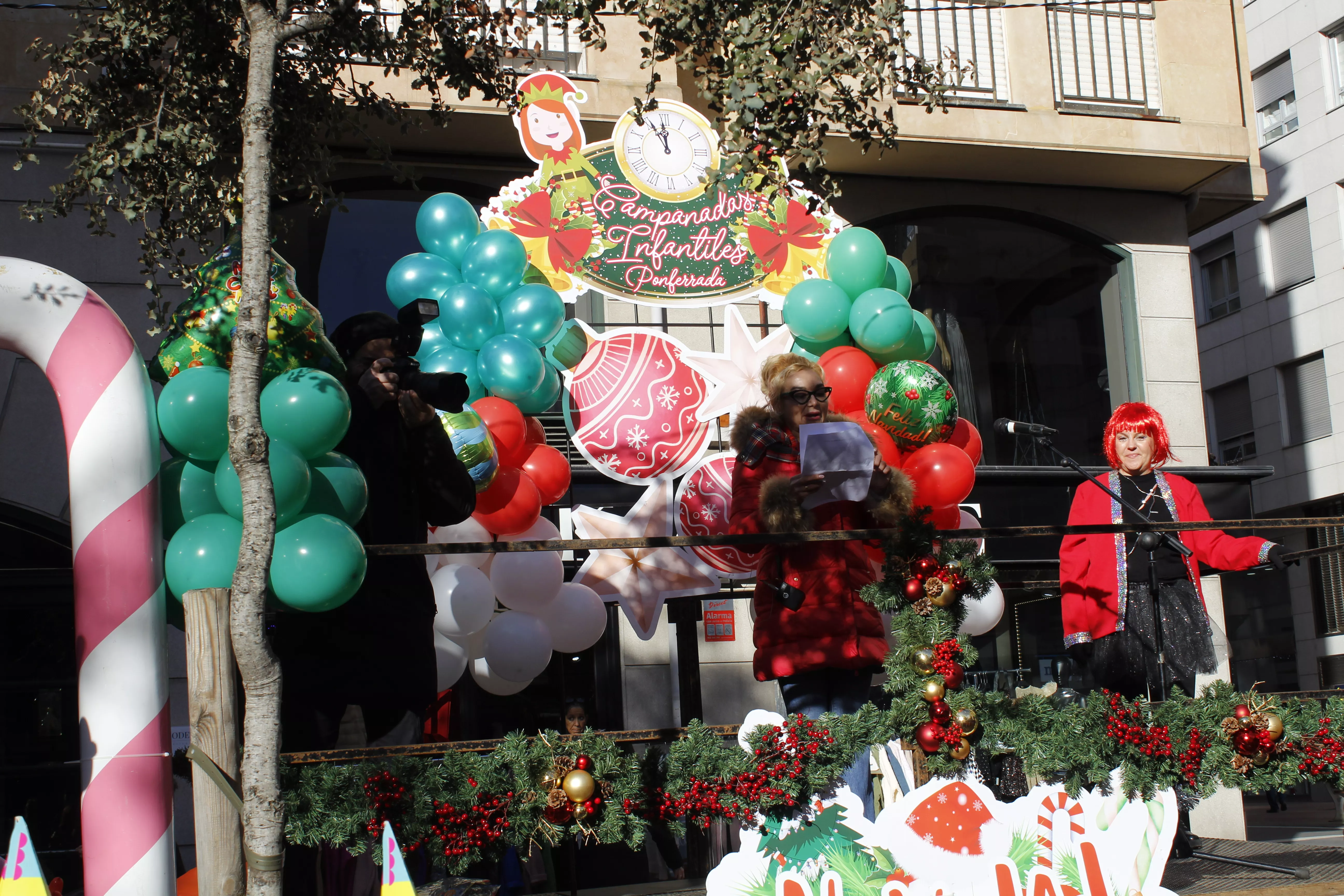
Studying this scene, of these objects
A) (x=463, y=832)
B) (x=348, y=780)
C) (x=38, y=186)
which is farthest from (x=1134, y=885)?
(x=38, y=186)

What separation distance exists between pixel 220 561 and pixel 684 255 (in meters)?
3.83

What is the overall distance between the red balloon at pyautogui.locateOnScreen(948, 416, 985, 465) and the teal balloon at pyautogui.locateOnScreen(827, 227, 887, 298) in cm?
87

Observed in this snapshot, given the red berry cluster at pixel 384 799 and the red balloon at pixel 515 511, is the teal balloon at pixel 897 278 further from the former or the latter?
the red berry cluster at pixel 384 799

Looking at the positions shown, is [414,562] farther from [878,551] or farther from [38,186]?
[38,186]

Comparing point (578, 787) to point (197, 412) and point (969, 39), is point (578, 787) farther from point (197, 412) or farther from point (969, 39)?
point (969, 39)

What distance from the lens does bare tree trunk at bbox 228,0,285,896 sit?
117 inches

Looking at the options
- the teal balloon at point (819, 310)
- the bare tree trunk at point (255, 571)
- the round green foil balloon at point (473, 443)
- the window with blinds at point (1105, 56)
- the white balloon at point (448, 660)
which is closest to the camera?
the bare tree trunk at point (255, 571)

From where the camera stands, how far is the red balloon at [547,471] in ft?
19.9

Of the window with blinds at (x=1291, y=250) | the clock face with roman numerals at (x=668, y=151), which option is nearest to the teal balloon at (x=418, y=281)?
the clock face with roman numerals at (x=668, y=151)

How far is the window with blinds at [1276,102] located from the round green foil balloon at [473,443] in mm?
22565

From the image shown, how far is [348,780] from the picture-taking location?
323 centimetres

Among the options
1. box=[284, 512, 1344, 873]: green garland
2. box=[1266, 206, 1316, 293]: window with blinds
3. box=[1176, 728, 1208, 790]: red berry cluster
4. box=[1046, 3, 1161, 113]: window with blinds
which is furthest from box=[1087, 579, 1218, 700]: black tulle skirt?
box=[1266, 206, 1316, 293]: window with blinds

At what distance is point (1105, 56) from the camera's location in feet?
31.6

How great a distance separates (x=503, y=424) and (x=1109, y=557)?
2.81m
